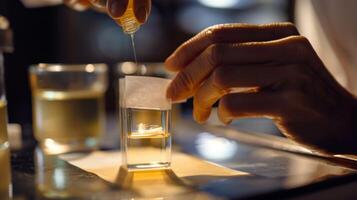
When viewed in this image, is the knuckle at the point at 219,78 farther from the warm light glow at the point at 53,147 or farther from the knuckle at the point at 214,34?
the warm light glow at the point at 53,147

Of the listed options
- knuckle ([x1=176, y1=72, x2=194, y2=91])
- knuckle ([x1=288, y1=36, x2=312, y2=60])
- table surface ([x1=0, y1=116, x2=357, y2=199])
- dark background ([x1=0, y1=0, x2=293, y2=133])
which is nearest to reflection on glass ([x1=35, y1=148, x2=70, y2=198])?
table surface ([x1=0, y1=116, x2=357, y2=199])

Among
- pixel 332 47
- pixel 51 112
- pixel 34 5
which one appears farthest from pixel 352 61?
pixel 34 5

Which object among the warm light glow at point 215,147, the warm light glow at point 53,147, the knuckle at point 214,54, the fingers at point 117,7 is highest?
the fingers at point 117,7

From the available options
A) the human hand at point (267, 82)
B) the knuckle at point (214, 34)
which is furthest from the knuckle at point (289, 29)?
the knuckle at point (214, 34)

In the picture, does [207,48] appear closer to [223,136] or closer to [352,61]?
[223,136]

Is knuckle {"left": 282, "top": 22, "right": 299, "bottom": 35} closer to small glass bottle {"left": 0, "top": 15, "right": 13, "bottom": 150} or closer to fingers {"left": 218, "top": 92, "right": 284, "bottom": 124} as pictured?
fingers {"left": 218, "top": 92, "right": 284, "bottom": 124}

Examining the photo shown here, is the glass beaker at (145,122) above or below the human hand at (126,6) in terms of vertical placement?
below

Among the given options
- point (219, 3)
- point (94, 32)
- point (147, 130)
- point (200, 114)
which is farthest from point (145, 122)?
point (219, 3)

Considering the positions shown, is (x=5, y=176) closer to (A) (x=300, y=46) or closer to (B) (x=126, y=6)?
(B) (x=126, y=6)
